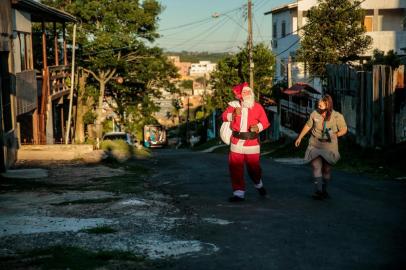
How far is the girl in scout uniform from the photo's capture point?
29.9 feet

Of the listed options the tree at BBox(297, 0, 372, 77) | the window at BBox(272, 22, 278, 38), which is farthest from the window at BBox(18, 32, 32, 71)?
the window at BBox(272, 22, 278, 38)

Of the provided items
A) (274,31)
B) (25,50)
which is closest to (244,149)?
(25,50)

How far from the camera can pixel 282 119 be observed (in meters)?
32.1

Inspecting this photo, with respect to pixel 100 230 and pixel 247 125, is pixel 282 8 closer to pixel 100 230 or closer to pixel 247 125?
pixel 247 125

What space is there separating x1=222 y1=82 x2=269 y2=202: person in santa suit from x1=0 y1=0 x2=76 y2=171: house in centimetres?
618

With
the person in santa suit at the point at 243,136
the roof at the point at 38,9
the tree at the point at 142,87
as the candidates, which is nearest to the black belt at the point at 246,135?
the person in santa suit at the point at 243,136

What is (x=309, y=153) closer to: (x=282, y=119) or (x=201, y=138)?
(x=282, y=119)

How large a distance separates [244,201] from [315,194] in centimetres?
122

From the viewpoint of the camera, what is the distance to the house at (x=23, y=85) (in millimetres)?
15336

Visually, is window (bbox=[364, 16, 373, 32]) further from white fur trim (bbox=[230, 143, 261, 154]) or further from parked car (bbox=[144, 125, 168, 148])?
white fur trim (bbox=[230, 143, 261, 154])

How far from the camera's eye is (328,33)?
28.7 m

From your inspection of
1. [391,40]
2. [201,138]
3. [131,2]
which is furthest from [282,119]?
[201,138]

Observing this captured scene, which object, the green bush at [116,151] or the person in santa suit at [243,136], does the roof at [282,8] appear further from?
the person in santa suit at [243,136]

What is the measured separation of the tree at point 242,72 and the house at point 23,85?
14859 millimetres
